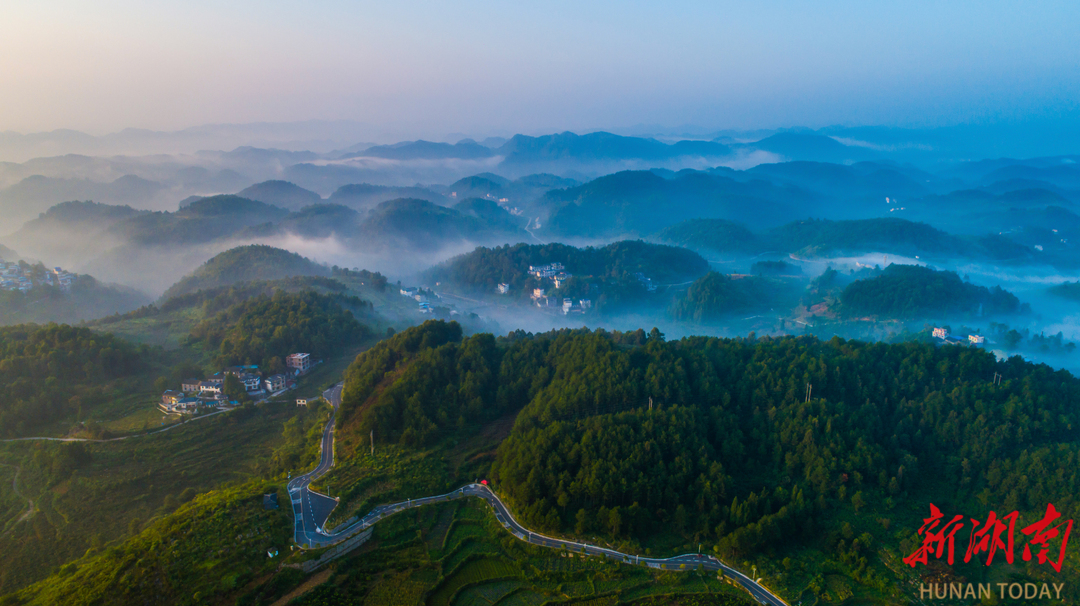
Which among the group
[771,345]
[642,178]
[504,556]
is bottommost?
[504,556]

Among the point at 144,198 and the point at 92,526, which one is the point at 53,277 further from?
the point at 144,198

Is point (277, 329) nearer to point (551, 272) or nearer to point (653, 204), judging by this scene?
point (551, 272)

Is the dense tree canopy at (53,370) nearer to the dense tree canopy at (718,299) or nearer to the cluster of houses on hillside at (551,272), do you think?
the cluster of houses on hillside at (551,272)

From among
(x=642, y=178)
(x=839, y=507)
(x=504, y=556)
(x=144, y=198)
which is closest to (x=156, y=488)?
(x=504, y=556)

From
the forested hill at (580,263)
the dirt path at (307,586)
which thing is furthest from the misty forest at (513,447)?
the forested hill at (580,263)

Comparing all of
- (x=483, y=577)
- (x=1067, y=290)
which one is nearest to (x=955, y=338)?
(x=1067, y=290)

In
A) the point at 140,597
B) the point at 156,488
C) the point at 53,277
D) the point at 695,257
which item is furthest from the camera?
the point at 695,257

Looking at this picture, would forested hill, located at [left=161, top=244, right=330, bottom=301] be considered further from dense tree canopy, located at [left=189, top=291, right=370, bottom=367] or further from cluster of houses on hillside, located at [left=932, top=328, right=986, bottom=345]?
cluster of houses on hillside, located at [left=932, top=328, right=986, bottom=345]
